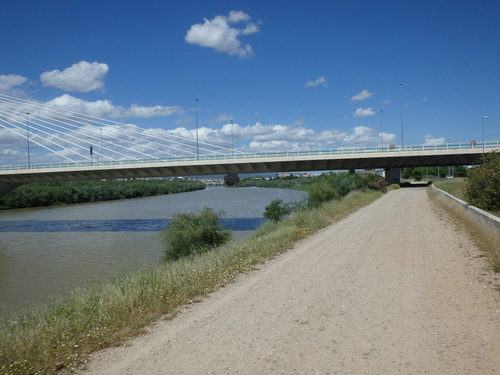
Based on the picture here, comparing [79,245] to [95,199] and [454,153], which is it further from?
[95,199]

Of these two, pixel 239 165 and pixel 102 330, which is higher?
pixel 239 165

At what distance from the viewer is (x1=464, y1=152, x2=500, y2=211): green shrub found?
13461 mm

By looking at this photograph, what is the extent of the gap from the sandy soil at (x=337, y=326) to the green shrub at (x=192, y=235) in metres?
8.93

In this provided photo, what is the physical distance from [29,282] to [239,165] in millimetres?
21345

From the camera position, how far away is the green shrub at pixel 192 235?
17.3 m

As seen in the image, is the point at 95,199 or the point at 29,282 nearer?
the point at 29,282

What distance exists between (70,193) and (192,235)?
183 feet

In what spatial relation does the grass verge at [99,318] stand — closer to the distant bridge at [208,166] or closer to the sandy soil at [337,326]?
the sandy soil at [337,326]

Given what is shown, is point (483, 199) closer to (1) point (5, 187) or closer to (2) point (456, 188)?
(2) point (456, 188)

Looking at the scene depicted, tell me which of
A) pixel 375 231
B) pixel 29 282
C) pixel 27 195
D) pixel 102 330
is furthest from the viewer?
pixel 27 195

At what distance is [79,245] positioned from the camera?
81.2 ft

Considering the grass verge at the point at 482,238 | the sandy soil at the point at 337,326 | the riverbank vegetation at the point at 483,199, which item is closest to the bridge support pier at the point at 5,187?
the sandy soil at the point at 337,326

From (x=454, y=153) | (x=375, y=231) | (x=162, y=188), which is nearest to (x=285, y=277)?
(x=375, y=231)

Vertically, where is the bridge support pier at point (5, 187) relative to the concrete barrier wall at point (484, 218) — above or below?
above
